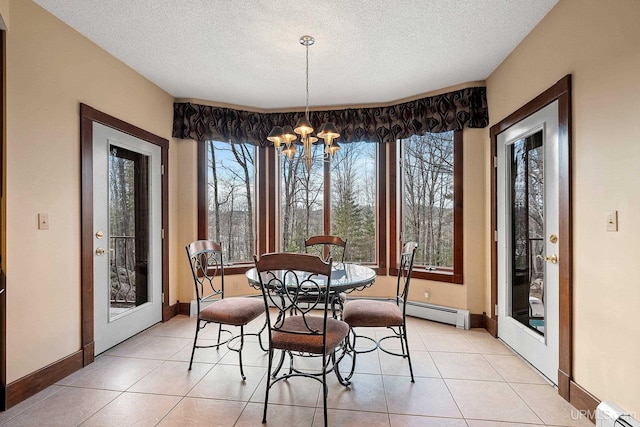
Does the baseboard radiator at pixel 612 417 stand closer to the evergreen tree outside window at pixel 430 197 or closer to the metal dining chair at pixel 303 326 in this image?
the metal dining chair at pixel 303 326

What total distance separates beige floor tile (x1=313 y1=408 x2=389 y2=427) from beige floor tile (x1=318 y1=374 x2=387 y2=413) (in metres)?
0.05

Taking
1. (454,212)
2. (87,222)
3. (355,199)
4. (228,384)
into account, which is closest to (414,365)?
(228,384)

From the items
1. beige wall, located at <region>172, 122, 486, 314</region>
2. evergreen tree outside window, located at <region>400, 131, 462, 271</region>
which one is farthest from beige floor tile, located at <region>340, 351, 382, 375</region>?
evergreen tree outside window, located at <region>400, 131, 462, 271</region>

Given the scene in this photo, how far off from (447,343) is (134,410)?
8.52 feet

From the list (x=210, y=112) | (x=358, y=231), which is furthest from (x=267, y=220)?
(x=210, y=112)

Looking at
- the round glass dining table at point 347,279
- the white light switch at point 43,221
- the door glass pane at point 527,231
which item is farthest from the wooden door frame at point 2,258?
the door glass pane at point 527,231

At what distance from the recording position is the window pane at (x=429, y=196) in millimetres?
3775

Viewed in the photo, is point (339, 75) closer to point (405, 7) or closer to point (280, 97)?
point (280, 97)

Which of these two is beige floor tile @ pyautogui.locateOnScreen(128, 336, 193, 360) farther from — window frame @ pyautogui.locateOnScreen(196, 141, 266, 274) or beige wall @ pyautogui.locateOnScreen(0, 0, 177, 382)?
window frame @ pyautogui.locateOnScreen(196, 141, 266, 274)

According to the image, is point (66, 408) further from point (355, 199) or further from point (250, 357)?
point (355, 199)

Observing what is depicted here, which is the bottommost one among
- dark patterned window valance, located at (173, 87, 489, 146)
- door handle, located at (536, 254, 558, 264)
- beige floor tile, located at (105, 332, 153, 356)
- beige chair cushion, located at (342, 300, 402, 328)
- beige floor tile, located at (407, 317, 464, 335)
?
beige floor tile, located at (407, 317, 464, 335)

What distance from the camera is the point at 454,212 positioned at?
366 cm

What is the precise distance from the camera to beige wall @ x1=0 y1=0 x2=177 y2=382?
213cm

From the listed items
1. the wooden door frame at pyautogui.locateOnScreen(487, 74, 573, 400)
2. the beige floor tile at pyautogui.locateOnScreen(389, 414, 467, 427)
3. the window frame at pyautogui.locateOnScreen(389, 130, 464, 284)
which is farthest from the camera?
the window frame at pyautogui.locateOnScreen(389, 130, 464, 284)
